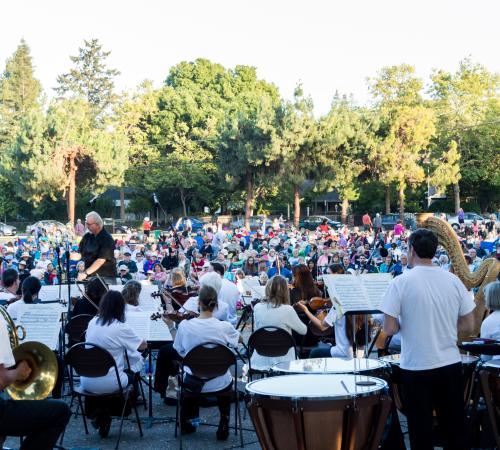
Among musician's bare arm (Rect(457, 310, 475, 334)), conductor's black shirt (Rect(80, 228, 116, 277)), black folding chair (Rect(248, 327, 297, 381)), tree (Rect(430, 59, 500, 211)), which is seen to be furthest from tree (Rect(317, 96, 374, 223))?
musician's bare arm (Rect(457, 310, 475, 334))

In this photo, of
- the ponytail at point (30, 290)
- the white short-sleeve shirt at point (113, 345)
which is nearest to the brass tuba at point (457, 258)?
the white short-sleeve shirt at point (113, 345)

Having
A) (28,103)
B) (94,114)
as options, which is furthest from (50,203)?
(28,103)

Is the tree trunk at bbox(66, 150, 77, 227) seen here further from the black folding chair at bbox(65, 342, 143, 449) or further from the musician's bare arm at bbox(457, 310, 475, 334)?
the musician's bare arm at bbox(457, 310, 475, 334)

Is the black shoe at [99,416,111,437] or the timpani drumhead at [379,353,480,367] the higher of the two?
the timpani drumhead at [379,353,480,367]

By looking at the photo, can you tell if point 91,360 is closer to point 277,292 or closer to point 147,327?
point 147,327

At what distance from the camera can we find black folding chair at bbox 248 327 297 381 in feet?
25.4

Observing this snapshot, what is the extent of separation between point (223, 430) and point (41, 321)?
1947mm

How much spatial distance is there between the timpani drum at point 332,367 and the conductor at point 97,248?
4.97 meters

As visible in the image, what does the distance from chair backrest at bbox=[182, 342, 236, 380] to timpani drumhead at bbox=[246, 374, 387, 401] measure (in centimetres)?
160

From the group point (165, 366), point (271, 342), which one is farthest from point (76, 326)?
point (271, 342)

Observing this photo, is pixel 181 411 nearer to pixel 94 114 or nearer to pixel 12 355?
pixel 12 355

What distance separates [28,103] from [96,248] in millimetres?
Result: 78038

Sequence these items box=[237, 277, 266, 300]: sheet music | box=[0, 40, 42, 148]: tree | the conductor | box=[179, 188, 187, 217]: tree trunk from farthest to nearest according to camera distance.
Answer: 1. box=[0, 40, 42, 148]: tree
2. box=[179, 188, 187, 217]: tree trunk
3. box=[237, 277, 266, 300]: sheet music
4. the conductor

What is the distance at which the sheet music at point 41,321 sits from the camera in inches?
271
